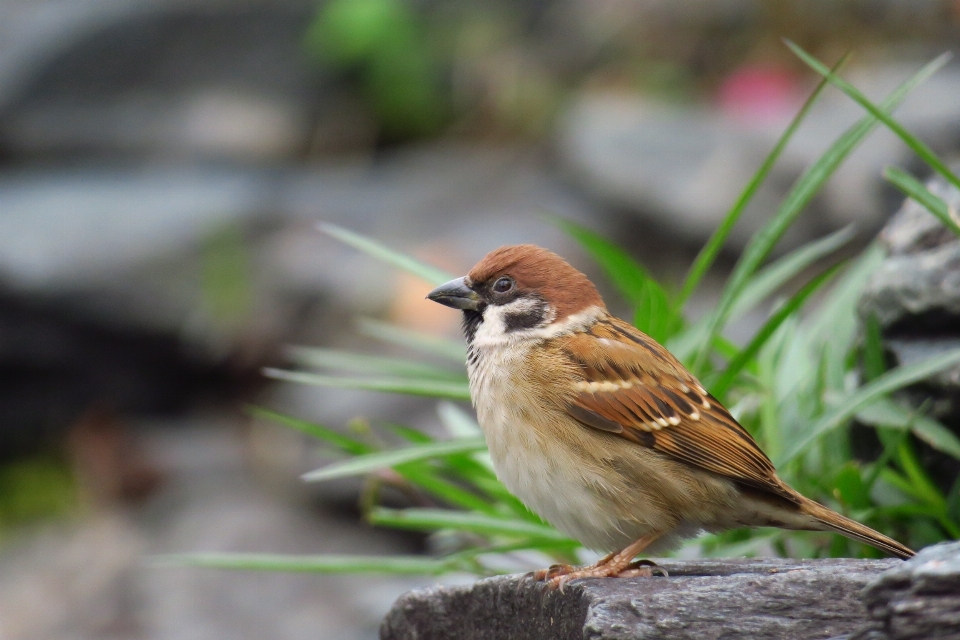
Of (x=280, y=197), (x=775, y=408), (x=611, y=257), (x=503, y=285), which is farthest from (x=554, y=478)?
(x=280, y=197)

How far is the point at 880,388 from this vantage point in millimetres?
2822

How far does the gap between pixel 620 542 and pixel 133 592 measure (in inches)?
217

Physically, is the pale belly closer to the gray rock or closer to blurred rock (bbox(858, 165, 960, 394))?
blurred rock (bbox(858, 165, 960, 394))

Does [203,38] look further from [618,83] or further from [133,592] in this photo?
[133,592]

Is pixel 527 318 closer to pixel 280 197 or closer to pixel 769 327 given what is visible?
pixel 769 327

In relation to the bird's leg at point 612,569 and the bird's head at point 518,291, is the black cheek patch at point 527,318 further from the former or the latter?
the bird's leg at point 612,569

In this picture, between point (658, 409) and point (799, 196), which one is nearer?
point (658, 409)

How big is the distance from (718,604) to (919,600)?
53cm

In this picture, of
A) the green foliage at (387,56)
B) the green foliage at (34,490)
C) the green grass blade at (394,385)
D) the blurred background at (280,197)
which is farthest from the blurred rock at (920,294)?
the green foliage at (34,490)

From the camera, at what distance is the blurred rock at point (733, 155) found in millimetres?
7391

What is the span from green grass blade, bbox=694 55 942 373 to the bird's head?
0.40 meters

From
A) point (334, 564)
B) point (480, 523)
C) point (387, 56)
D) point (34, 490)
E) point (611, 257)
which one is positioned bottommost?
point (34, 490)

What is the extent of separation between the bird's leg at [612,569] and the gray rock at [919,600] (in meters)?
0.86

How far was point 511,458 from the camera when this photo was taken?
2.83m
